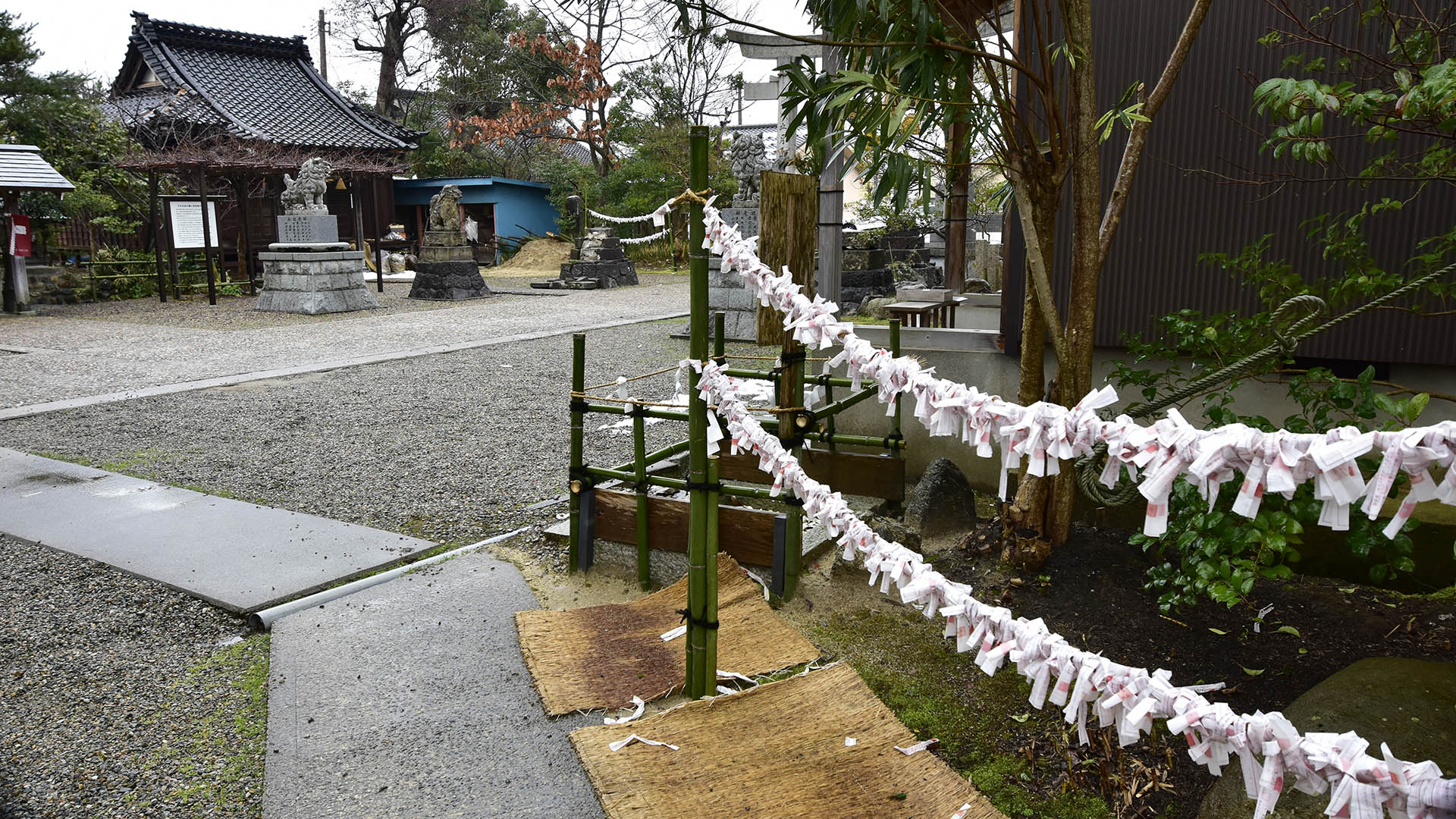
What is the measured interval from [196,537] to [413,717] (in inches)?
95.8

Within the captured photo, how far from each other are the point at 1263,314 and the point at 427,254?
61.1 ft

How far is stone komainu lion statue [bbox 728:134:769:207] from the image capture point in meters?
13.0

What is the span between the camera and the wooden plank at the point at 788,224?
4395mm

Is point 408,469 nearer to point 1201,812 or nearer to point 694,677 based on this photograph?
point 694,677

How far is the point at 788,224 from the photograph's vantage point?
4.47 metres

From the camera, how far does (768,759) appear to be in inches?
109

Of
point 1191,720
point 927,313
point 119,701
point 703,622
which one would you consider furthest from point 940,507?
point 927,313

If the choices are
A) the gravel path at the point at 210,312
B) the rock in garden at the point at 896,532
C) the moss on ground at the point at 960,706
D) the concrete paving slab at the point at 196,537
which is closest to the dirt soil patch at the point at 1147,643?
the moss on ground at the point at 960,706

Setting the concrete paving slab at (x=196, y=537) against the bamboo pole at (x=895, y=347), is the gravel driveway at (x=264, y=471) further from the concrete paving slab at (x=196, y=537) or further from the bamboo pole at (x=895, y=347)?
the bamboo pole at (x=895, y=347)

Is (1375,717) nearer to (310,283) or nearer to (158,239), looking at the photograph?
(310,283)

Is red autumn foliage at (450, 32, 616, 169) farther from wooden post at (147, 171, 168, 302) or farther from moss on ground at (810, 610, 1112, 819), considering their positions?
moss on ground at (810, 610, 1112, 819)

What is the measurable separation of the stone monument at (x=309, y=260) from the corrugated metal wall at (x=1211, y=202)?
583 inches

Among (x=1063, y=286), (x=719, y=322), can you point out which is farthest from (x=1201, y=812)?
(x=1063, y=286)

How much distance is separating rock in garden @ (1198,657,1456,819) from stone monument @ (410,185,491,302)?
60.7ft
